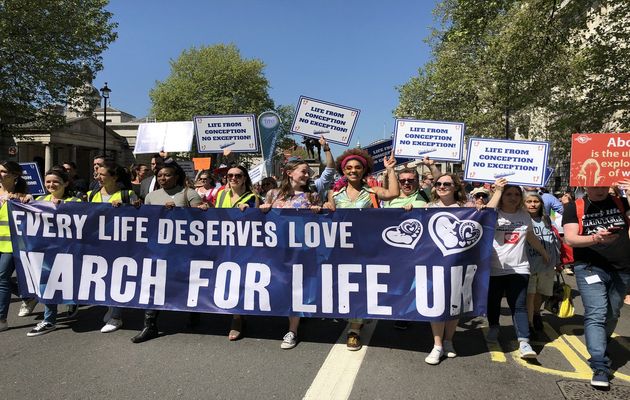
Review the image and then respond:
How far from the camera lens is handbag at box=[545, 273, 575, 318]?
4.69 meters

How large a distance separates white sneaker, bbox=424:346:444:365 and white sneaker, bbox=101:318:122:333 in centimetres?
309

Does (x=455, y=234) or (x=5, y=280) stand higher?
(x=455, y=234)

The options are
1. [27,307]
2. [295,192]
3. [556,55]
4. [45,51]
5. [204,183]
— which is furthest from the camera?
[45,51]

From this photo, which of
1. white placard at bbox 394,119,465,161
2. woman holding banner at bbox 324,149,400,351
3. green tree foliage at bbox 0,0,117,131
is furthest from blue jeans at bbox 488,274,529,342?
green tree foliage at bbox 0,0,117,131

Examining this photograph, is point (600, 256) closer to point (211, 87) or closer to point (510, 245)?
point (510, 245)

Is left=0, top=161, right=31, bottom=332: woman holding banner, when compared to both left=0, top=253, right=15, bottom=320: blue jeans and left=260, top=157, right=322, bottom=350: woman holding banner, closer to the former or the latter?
left=0, top=253, right=15, bottom=320: blue jeans

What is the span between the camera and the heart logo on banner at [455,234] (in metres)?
4.15

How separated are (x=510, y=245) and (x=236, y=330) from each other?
2715mm

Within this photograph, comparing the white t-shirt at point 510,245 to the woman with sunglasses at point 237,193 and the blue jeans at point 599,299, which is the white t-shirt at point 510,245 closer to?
the blue jeans at point 599,299

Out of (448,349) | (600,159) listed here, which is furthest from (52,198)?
(600,159)

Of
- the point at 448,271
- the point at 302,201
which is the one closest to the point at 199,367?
the point at 302,201

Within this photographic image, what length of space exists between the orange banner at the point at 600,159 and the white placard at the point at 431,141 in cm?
222

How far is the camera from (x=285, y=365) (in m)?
3.97

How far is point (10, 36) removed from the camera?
1591 centimetres
